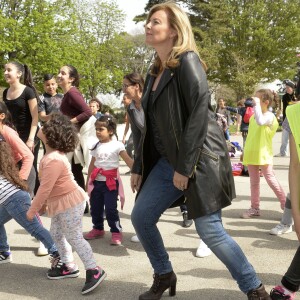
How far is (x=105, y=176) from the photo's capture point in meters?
5.05

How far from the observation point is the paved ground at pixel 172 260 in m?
3.62

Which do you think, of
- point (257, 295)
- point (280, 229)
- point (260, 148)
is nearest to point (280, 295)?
point (257, 295)

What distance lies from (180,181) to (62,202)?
1224 millimetres

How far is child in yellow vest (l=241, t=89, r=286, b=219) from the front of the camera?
19.1ft

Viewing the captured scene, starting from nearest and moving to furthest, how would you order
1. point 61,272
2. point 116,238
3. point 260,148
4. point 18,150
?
point 61,272 → point 18,150 → point 116,238 → point 260,148

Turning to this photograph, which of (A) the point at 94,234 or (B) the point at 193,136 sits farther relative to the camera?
(A) the point at 94,234

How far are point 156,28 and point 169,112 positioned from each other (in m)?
0.57

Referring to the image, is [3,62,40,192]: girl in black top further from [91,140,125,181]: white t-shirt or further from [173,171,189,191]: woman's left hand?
[173,171,189,191]: woman's left hand

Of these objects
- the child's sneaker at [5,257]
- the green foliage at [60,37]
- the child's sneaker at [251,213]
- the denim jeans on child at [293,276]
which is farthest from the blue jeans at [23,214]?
the green foliage at [60,37]

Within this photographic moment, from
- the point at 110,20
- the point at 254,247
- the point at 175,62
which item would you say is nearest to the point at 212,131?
the point at 175,62

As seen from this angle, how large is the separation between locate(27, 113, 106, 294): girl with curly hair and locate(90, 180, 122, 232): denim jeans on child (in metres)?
1.01

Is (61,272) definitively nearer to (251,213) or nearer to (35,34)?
(251,213)

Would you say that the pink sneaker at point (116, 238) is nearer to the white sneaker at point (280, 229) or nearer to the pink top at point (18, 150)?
the pink top at point (18, 150)

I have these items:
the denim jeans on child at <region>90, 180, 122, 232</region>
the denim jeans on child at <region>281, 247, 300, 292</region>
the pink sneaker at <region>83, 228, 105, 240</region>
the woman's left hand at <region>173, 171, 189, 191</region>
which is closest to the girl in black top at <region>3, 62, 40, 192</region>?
the denim jeans on child at <region>90, 180, 122, 232</region>
